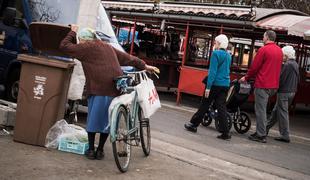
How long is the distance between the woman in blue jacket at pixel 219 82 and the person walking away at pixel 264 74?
59 centimetres

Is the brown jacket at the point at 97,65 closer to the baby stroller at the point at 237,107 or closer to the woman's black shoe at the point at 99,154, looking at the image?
the woman's black shoe at the point at 99,154

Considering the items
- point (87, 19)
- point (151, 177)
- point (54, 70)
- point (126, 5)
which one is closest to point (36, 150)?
point (54, 70)

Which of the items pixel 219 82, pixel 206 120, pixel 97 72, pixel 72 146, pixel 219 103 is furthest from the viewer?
pixel 206 120

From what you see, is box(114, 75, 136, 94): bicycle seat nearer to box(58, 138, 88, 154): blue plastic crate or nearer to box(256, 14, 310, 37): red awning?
box(58, 138, 88, 154): blue plastic crate

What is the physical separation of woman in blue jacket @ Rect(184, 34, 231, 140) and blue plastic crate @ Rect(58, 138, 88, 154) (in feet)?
10.2

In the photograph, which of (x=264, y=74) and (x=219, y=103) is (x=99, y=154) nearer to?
(x=219, y=103)

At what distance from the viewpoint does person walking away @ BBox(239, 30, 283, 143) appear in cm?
929

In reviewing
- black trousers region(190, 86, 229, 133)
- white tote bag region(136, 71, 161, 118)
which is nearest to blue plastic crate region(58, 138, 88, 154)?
white tote bag region(136, 71, 161, 118)

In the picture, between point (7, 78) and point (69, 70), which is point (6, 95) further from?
point (69, 70)

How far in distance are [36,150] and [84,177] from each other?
114 centimetres

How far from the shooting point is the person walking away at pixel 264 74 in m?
9.29

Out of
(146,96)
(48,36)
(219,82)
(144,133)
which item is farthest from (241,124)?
(48,36)

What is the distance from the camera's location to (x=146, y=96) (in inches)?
260

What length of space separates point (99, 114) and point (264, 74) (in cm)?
402
